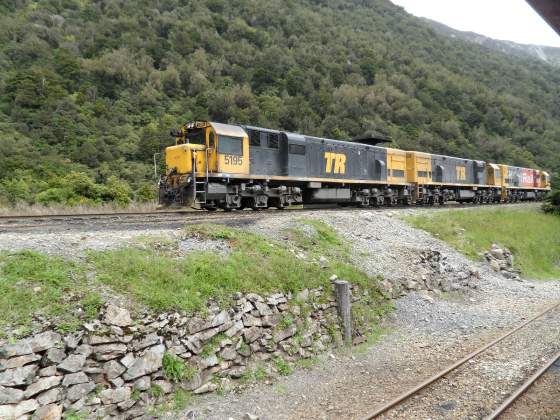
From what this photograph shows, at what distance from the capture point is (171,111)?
153 feet

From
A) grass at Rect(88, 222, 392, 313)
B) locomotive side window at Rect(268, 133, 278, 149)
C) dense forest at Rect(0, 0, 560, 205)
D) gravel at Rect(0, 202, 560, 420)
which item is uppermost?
dense forest at Rect(0, 0, 560, 205)

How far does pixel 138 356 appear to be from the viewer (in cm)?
560

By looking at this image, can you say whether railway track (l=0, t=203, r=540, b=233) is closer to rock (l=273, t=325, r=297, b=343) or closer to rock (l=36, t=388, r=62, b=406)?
rock (l=273, t=325, r=297, b=343)

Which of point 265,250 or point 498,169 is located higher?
point 498,169

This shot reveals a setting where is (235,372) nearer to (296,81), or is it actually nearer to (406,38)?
(296,81)

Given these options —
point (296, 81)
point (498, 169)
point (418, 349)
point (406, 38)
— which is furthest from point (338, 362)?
point (406, 38)

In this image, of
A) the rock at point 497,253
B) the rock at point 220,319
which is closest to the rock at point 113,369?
the rock at point 220,319

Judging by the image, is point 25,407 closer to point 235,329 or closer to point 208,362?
point 208,362

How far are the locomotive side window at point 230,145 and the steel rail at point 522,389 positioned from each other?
34.6 feet

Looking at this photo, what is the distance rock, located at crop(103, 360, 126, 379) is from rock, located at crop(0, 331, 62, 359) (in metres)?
0.66

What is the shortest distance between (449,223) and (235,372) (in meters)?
14.3

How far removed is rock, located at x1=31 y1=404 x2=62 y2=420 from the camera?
15.1 feet

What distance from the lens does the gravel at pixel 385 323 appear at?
6320mm

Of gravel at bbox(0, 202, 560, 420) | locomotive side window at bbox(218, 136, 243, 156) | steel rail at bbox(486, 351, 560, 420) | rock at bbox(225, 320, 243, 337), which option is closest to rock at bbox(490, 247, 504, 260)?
gravel at bbox(0, 202, 560, 420)
